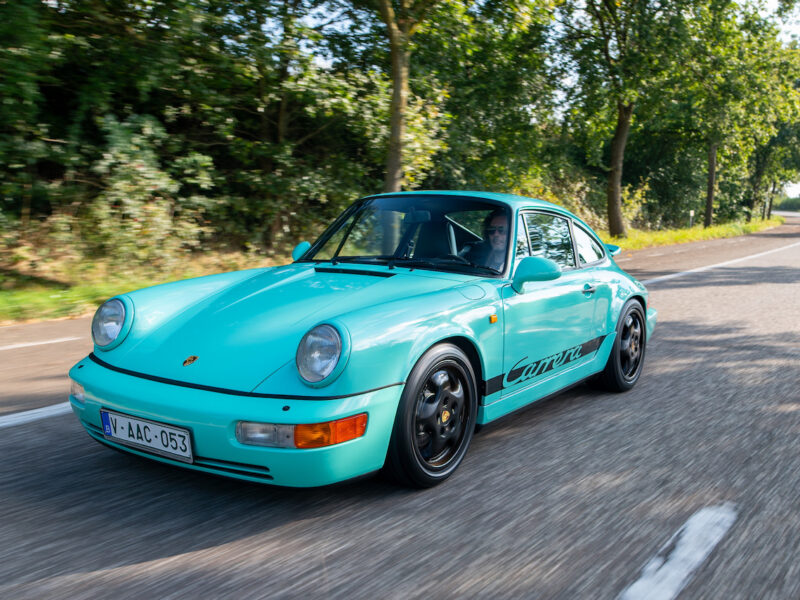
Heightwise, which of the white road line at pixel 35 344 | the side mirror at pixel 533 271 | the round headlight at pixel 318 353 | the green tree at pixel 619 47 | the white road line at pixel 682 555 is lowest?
the white road line at pixel 682 555

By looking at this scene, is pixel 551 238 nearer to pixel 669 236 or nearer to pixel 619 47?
pixel 619 47

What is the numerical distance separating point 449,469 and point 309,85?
1087 cm

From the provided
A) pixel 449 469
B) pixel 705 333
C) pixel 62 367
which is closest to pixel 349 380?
pixel 449 469

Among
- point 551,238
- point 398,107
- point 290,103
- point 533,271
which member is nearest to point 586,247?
point 551,238

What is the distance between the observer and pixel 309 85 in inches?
511

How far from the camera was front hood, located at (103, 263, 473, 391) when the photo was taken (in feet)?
9.96

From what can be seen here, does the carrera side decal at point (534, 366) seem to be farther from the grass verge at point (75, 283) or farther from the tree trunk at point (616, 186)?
the tree trunk at point (616, 186)

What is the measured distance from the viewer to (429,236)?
4.27 metres

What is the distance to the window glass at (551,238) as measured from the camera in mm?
4347

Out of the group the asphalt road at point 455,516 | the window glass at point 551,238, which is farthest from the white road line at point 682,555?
the window glass at point 551,238

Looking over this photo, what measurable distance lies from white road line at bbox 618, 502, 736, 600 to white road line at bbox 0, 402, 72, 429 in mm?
3405

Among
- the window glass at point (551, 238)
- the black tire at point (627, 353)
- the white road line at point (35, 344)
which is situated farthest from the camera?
the white road line at point (35, 344)

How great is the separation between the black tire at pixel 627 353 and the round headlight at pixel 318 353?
267 centimetres

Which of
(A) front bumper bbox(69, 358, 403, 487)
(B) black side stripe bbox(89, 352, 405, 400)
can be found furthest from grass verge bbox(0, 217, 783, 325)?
(A) front bumper bbox(69, 358, 403, 487)
